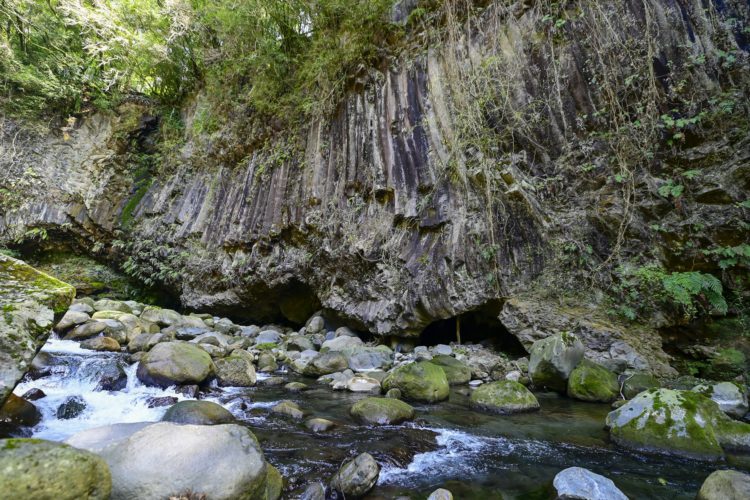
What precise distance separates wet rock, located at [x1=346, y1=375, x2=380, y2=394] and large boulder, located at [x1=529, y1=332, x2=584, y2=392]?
2.37 metres

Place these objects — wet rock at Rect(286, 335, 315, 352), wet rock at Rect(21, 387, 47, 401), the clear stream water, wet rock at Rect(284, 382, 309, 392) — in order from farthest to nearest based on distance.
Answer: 1. wet rock at Rect(286, 335, 315, 352)
2. wet rock at Rect(284, 382, 309, 392)
3. wet rock at Rect(21, 387, 47, 401)
4. the clear stream water

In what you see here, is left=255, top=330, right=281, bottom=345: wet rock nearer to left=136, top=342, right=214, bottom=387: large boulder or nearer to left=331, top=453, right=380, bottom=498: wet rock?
left=136, top=342, right=214, bottom=387: large boulder

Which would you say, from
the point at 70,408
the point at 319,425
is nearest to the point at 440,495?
the point at 319,425

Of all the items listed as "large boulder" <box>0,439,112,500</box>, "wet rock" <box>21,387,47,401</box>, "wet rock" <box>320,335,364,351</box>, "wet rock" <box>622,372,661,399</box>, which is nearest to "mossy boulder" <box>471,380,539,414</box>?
"wet rock" <box>622,372,661,399</box>

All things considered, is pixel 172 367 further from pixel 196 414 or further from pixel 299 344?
pixel 299 344

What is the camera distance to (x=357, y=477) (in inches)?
112

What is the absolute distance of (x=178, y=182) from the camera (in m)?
13.1

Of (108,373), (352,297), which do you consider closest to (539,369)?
(352,297)

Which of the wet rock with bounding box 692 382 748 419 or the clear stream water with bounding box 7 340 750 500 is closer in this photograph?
the clear stream water with bounding box 7 340 750 500

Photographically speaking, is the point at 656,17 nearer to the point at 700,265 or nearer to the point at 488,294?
the point at 700,265

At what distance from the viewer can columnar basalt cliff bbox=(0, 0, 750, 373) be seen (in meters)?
5.97

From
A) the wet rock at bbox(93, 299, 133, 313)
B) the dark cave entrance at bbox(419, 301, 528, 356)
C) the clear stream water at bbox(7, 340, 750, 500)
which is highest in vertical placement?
the wet rock at bbox(93, 299, 133, 313)

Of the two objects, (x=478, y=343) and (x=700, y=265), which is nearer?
(x=700, y=265)

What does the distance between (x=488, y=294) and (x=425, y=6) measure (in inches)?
271
